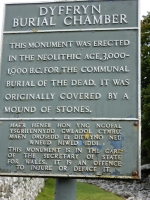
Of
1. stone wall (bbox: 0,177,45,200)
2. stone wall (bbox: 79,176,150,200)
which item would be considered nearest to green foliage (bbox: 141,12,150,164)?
stone wall (bbox: 79,176,150,200)

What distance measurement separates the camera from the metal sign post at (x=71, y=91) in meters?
5.45

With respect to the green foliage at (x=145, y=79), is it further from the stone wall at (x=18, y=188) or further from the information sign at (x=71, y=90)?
the information sign at (x=71, y=90)

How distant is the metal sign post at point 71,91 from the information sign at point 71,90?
0.02m

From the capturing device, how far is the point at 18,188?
36.0 feet

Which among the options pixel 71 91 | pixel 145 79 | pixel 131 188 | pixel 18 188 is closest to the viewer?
pixel 71 91

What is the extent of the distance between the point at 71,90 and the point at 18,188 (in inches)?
245

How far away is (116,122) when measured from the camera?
5508mm

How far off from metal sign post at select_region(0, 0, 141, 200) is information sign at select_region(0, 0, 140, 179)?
2 centimetres

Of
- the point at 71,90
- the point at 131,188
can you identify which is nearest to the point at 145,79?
the point at 131,188

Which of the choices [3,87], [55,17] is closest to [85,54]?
[55,17]

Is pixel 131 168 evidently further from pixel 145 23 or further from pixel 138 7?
pixel 145 23

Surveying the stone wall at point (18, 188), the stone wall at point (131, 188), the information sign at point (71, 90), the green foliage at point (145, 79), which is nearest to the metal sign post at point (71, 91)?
the information sign at point (71, 90)

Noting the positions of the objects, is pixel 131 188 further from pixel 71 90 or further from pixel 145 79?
pixel 71 90

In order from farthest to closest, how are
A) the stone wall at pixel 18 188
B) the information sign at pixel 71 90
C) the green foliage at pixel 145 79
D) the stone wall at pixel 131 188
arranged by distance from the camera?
the green foliage at pixel 145 79 → the stone wall at pixel 131 188 → the stone wall at pixel 18 188 → the information sign at pixel 71 90
